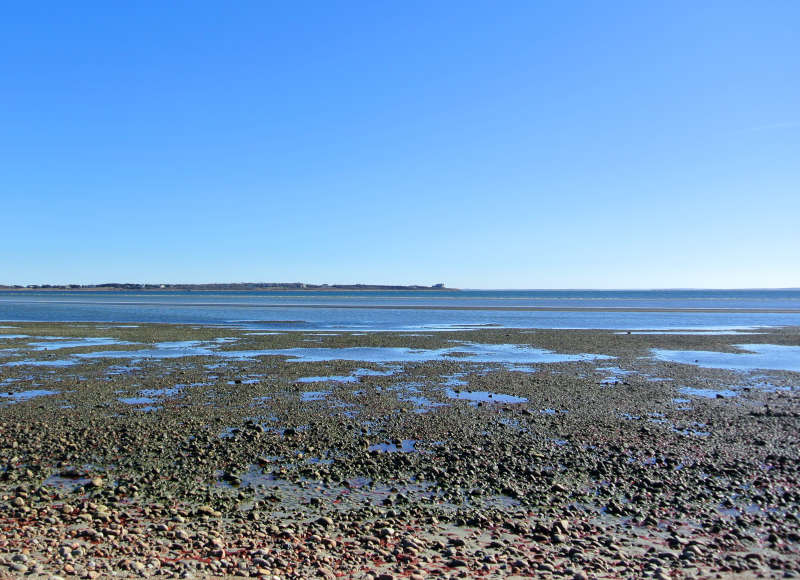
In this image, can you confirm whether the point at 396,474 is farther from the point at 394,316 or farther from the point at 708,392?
the point at 394,316

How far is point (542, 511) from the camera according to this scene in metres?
9.48

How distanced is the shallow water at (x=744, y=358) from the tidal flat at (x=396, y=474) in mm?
3091

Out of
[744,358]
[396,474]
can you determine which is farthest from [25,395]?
[744,358]

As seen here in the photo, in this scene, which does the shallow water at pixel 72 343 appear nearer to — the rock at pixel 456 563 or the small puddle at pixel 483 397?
the small puddle at pixel 483 397

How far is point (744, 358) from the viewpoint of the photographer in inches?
1199

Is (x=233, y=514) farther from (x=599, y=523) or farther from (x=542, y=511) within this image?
(x=599, y=523)

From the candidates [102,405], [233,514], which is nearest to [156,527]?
[233,514]

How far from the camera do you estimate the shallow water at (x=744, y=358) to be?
27359mm

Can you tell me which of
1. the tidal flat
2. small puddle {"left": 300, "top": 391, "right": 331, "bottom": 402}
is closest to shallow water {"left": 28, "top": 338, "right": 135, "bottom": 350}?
the tidal flat

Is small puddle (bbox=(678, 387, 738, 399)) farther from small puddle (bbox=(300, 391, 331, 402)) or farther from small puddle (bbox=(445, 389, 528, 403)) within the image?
small puddle (bbox=(300, 391, 331, 402))

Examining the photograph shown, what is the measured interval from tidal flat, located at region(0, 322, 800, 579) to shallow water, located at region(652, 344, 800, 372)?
10.1 ft

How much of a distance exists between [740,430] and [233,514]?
11893 millimetres

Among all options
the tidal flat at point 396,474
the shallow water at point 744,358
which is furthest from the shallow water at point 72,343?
the shallow water at point 744,358

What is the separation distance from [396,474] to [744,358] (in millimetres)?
25843
